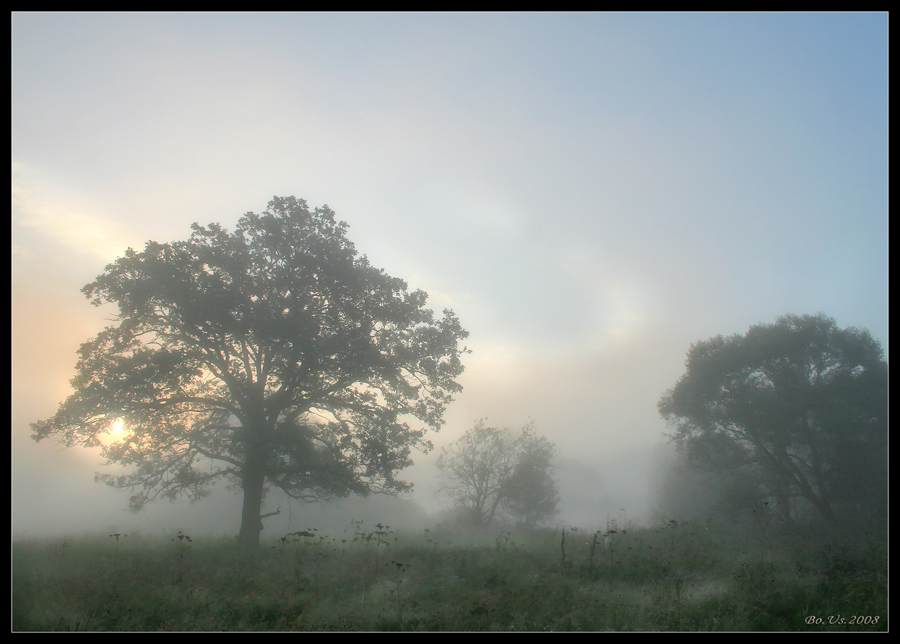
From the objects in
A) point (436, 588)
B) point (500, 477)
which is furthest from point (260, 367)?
point (500, 477)

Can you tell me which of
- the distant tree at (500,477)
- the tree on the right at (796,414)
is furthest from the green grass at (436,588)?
the distant tree at (500,477)

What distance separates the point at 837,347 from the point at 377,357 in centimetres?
2819

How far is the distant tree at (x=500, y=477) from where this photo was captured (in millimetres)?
36125

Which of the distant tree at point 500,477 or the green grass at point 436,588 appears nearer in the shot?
the green grass at point 436,588

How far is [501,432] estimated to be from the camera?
122 feet

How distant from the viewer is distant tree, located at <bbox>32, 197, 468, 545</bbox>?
591 inches

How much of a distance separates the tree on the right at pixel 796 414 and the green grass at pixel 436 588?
1228 cm

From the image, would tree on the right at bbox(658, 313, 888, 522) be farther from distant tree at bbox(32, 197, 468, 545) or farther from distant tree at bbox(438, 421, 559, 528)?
distant tree at bbox(32, 197, 468, 545)

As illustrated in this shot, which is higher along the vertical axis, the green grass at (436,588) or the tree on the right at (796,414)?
the tree on the right at (796,414)

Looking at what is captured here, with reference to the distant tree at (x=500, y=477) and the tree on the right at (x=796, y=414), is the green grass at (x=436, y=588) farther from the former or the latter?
the distant tree at (x=500, y=477)

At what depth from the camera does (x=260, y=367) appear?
54.2 feet

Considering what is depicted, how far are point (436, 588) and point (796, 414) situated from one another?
25.1m

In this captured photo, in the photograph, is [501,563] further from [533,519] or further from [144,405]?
[533,519]

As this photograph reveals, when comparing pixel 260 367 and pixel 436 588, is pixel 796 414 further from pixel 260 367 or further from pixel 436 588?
pixel 260 367
